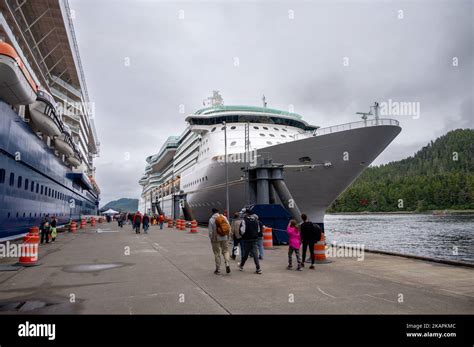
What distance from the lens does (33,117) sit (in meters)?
19.1

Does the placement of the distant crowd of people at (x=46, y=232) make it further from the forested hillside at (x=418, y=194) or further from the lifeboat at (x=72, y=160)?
the forested hillside at (x=418, y=194)

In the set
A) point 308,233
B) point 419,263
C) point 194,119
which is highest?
point 194,119

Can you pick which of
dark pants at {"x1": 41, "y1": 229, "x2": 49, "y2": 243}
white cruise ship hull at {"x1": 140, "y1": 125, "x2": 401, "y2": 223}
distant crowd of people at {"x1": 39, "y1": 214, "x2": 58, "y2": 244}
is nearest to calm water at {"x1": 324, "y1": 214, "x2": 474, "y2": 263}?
white cruise ship hull at {"x1": 140, "y1": 125, "x2": 401, "y2": 223}

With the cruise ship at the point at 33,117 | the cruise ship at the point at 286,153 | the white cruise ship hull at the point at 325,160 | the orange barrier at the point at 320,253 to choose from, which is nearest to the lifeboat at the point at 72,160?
the cruise ship at the point at 33,117

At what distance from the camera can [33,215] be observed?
18.7 meters

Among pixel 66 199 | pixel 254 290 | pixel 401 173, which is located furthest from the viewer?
pixel 401 173

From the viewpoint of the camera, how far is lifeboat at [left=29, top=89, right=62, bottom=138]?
60.3 feet

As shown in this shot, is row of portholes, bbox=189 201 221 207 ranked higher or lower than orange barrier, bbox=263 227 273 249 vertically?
higher

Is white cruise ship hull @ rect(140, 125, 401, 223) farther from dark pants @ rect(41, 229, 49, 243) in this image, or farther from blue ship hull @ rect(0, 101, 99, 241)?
blue ship hull @ rect(0, 101, 99, 241)

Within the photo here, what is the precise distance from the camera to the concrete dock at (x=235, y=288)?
17.5ft

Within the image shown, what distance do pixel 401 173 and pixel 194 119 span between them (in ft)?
618

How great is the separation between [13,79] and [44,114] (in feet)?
21.8
